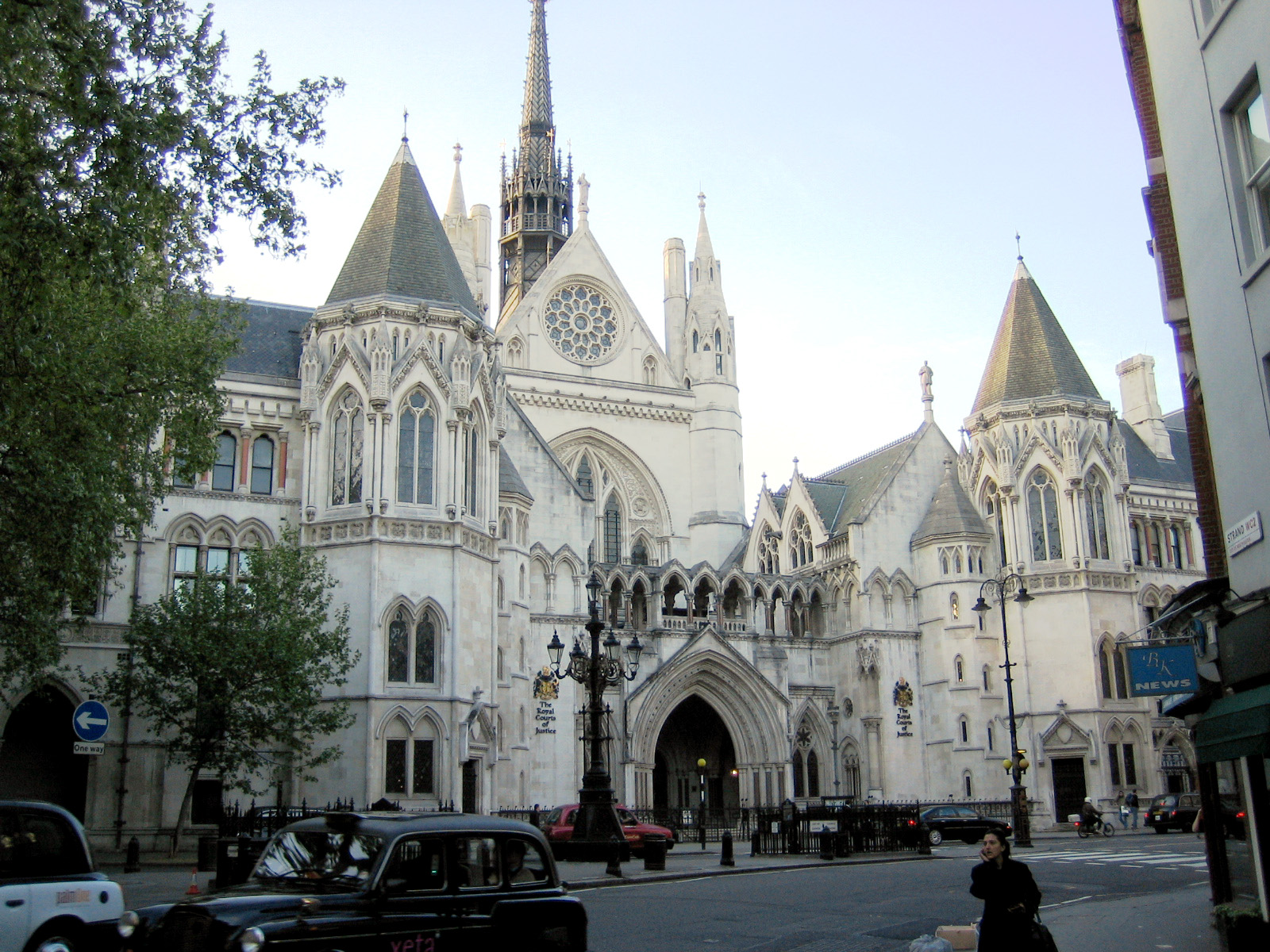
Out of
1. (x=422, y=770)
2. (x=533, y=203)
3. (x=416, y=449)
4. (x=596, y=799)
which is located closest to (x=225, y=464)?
(x=416, y=449)

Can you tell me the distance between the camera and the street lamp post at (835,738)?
43.7 meters

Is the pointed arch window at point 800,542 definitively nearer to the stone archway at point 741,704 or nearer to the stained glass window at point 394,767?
the stone archway at point 741,704

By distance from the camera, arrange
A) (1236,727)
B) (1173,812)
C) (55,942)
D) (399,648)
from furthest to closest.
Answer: (1173,812) < (399,648) < (1236,727) < (55,942)

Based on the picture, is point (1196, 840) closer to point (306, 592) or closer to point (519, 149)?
point (306, 592)

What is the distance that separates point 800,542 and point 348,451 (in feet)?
71.6

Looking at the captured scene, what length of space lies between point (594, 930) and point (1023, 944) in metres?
6.24

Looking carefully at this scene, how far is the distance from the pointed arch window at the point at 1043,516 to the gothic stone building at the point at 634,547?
0.11 metres

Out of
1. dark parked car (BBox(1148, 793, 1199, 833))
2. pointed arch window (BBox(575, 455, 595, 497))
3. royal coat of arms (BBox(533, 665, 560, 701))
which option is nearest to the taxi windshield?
royal coat of arms (BBox(533, 665, 560, 701))

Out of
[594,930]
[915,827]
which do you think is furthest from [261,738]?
[594,930]

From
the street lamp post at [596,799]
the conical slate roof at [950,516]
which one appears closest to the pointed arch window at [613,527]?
the conical slate roof at [950,516]

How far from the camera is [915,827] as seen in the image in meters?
27.3

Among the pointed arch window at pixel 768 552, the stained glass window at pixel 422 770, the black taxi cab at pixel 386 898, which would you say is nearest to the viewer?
the black taxi cab at pixel 386 898

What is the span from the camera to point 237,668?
2623 centimetres

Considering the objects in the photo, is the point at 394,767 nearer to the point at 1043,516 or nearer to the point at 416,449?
the point at 416,449
